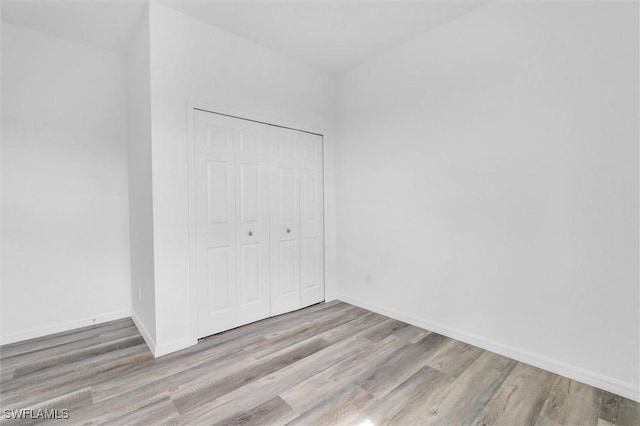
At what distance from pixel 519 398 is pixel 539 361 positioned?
0.51 m

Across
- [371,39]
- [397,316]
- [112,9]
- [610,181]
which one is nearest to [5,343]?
[112,9]

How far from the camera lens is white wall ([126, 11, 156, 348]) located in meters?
2.45

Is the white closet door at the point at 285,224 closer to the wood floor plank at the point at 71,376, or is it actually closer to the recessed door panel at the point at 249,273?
the recessed door panel at the point at 249,273

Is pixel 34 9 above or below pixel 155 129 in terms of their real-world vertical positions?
above

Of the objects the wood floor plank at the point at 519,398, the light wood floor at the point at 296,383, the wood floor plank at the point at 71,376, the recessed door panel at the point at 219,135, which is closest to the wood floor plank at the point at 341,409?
the light wood floor at the point at 296,383

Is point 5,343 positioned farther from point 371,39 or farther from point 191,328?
point 371,39

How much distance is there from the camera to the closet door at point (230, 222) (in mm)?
2646

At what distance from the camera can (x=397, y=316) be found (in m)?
3.09

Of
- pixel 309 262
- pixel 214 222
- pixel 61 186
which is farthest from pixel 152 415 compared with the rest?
pixel 61 186

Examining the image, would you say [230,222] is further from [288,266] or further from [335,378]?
[335,378]

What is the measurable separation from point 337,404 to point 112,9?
11.3 feet

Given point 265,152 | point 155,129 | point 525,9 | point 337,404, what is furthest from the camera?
point 265,152

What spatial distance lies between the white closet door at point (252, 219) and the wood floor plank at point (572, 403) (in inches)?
93.6

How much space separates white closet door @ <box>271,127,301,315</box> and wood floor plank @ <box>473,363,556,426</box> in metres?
2.07
